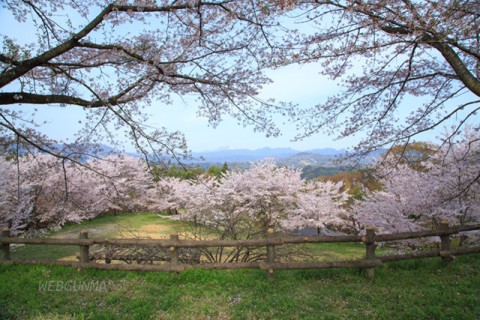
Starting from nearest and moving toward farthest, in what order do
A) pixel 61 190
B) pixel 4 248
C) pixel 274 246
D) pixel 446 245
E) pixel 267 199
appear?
1. pixel 274 246
2. pixel 446 245
3. pixel 4 248
4. pixel 267 199
5. pixel 61 190

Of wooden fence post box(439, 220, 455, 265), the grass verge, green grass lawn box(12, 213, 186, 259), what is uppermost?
wooden fence post box(439, 220, 455, 265)

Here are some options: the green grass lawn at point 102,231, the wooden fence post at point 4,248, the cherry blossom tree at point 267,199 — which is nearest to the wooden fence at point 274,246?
the wooden fence post at point 4,248

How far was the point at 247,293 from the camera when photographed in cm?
499

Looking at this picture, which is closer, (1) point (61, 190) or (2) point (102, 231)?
(1) point (61, 190)

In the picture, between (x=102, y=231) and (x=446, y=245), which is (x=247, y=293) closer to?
(x=446, y=245)

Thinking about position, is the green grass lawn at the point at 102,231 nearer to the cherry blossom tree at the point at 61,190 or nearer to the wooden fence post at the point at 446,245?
the cherry blossom tree at the point at 61,190

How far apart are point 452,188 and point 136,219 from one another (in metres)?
19.7

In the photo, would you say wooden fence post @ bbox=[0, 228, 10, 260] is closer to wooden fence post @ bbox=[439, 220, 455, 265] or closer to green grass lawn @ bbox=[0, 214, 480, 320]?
green grass lawn @ bbox=[0, 214, 480, 320]

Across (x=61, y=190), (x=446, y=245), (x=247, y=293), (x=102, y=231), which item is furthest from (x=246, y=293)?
(x=102, y=231)

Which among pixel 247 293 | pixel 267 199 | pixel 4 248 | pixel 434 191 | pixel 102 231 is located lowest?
pixel 102 231

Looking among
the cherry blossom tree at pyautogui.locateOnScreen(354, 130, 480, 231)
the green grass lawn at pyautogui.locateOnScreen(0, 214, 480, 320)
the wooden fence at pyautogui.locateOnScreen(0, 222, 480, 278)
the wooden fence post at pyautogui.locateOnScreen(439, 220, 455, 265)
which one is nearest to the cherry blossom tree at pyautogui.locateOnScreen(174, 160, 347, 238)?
the cherry blossom tree at pyautogui.locateOnScreen(354, 130, 480, 231)

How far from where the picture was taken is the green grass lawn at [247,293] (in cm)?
432

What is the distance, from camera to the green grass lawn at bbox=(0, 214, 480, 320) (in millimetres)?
4320

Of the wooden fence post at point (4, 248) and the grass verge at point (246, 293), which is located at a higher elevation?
the wooden fence post at point (4, 248)
